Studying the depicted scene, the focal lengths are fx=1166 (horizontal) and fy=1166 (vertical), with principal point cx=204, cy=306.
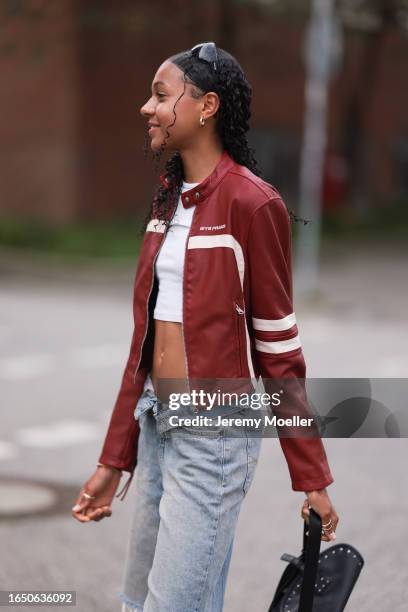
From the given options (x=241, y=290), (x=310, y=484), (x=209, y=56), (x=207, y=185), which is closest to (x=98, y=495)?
(x=310, y=484)

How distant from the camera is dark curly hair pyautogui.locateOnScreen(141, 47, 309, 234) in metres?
3.08

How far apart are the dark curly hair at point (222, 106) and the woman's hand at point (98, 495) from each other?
744 millimetres

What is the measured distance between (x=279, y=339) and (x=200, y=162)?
52 cm

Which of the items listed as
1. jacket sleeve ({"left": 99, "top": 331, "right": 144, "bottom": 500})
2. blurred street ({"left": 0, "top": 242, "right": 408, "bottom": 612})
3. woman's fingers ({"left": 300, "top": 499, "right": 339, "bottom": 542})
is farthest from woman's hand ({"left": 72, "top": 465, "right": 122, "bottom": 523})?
blurred street ({"left": 0, "top": 242, "right": 408, "bottom": 612})

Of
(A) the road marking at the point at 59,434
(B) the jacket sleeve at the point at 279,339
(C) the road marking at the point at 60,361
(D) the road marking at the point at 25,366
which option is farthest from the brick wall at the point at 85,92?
(B) the jacket sleeve at the point at 279,339

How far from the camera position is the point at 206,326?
118 inches

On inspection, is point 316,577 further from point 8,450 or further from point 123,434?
point 8,450

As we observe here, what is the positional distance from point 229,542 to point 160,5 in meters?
25.1

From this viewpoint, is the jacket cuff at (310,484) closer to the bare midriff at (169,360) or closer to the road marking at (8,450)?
the bare midriff at (169,360)

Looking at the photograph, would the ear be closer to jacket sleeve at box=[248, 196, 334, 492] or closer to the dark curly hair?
the dark curly hair

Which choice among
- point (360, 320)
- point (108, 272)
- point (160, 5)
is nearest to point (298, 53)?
point (160, 5)

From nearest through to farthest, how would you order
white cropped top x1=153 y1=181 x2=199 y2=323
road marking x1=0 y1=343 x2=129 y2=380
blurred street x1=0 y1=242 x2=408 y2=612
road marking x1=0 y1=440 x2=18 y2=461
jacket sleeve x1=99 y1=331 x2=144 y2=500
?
white cropped top x1=153 y1=181 x2=199 y2=323 < jacket sleeve x1=99 y1=331 x2=144 y2=500 < blurred street x1=0 y1=242 x2=408 y2=612 < road marking x1=0 y1=440 x2=18 y2=461 < road marking x1=0 y1=343 x2=129 y2=380

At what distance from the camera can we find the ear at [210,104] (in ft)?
10.1

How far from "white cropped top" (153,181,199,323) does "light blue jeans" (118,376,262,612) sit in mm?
251
